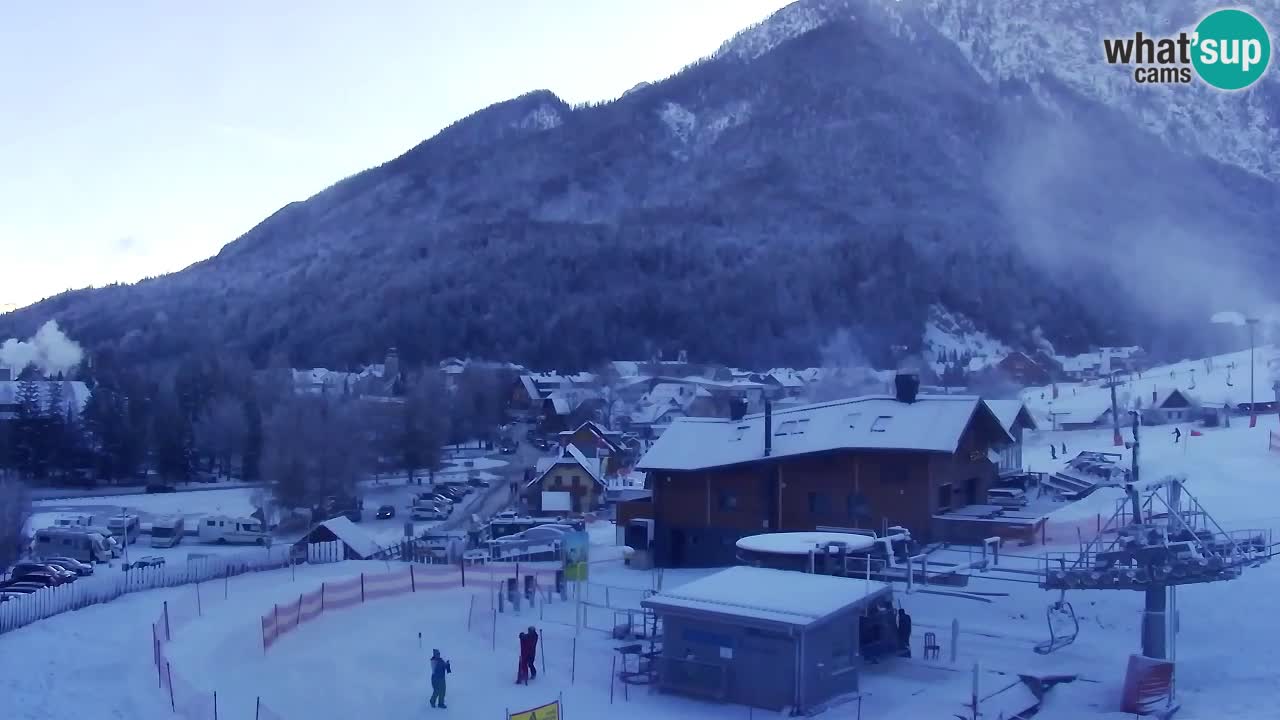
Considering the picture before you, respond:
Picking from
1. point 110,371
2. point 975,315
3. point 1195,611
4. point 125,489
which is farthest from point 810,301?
point 1195,611

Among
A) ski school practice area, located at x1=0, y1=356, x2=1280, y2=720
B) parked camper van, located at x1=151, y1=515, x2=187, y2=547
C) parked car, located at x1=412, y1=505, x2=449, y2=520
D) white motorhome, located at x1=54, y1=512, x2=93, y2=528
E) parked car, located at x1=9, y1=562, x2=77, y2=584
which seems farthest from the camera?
parked car, located at x1=412, y1=505, x2=449, y2=520

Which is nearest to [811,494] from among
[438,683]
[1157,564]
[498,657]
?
[498,657]

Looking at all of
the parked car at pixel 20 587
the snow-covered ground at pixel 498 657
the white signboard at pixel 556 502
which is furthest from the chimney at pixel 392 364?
the snow-covered ground at pixel 498 657

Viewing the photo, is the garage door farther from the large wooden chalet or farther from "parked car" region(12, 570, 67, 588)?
"parked car" region(12, 570, 67, 588)

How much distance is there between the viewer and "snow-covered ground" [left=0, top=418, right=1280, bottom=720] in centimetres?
1301

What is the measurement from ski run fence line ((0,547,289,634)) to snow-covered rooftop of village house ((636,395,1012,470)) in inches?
321

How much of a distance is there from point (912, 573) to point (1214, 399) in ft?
109

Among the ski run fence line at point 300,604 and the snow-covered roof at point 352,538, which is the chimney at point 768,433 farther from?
the snow-covered roof at point 352,538

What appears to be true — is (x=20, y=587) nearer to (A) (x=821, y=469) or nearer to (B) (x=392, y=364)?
(A) (x=821, y=469)

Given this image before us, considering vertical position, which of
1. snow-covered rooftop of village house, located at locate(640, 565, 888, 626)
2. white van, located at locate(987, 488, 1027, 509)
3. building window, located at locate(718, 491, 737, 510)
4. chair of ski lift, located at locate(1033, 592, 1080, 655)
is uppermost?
white van, located at locate(987, 488, 1027, 509)

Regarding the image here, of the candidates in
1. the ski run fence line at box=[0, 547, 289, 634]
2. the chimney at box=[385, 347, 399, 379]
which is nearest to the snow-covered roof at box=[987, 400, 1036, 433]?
the ski run fence line at box=[0, 547, 289, 634]

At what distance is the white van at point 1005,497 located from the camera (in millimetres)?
22531

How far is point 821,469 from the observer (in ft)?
75.5

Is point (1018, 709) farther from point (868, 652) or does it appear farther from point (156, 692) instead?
point (156, 692)
